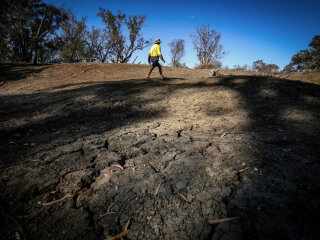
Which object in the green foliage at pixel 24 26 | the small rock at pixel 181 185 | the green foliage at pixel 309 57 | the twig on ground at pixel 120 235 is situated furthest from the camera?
the green foliage at pixel 309 57

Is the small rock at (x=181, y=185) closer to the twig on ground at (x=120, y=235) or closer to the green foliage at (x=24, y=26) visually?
the twig on ground at (x=120, y=235)

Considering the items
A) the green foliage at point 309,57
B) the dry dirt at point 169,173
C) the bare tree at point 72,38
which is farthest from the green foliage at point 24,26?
the green foliage at point 309,57

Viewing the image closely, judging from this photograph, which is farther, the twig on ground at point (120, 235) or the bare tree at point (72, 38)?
the bare tree at point (72, 38)

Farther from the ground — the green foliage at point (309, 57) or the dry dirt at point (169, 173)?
the green foliage at point (309, 57)

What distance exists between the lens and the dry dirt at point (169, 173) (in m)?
0.98

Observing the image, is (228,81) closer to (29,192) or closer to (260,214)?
(260,214)

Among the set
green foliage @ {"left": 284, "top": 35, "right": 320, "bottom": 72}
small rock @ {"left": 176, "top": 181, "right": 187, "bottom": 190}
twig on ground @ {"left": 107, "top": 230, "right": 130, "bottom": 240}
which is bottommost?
twig on ground @ {"left": 107, "top": 230, "right": 130, "bottom": 240}

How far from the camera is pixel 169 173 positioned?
4.69 ft

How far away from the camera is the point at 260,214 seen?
3.12ft

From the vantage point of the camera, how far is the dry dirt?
3.20 feet

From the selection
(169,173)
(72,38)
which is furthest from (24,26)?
(169,173)

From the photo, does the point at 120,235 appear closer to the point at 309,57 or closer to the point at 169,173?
the point at 169,173

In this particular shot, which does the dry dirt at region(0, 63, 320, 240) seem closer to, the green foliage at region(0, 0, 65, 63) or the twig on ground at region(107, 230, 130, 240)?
the twig on ground at region(107, 230, 130, 240)

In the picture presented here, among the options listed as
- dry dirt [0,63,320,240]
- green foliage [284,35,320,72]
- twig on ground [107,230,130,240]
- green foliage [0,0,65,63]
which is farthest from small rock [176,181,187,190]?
green foliage [284,35,320,72]
